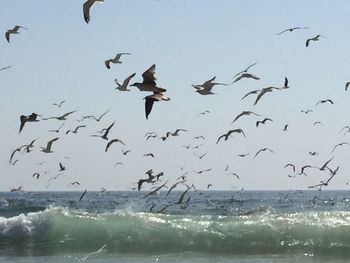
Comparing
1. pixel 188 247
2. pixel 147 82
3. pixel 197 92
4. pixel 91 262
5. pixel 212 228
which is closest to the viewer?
pixel 147 82

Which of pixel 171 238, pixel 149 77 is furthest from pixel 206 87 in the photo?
pixel 171 238

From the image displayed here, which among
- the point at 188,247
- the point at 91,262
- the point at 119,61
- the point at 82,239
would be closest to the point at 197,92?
the point at 119,61

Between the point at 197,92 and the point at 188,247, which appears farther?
the point at 188,247

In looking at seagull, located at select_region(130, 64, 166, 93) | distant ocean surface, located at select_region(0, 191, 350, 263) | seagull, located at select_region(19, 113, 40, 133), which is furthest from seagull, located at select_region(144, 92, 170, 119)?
distant ocean surface, located at select_region(0, 191, 350, 263)

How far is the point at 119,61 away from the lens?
17.5 meters

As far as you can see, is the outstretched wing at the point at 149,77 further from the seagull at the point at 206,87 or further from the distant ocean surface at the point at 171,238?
the distant ocean surface at the point at 171,238

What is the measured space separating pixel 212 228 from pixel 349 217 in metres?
5.82

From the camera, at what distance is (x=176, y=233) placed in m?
26.3

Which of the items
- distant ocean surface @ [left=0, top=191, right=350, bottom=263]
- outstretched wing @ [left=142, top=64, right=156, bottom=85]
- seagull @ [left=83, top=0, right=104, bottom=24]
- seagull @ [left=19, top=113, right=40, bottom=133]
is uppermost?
seagull @ [left=83, top=0, right=104, bottom=24]

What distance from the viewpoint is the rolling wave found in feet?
81.7

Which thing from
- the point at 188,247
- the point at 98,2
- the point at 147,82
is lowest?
the point at 188,247

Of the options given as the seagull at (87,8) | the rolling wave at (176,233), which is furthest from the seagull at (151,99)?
the rolling wave at (176,233)

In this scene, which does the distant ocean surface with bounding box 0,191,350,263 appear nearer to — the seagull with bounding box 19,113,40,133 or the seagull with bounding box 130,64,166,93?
the seagull with bounding box 19,113,40,133

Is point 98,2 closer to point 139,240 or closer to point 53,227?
point 139,240
